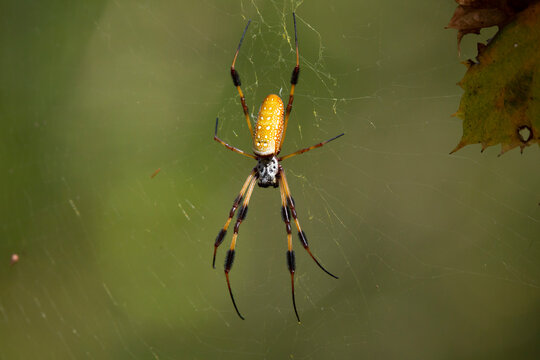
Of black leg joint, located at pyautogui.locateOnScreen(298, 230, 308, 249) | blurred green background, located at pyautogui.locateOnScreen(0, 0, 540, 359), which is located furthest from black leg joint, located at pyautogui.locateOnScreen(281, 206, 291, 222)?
blurred green background, located at pyautogui.locateOnScreen(0, 0, 540, 359)

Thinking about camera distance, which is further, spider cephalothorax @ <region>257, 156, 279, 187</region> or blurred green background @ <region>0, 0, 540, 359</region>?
blurred green background @ <region>0, 0, 540, 359</region>

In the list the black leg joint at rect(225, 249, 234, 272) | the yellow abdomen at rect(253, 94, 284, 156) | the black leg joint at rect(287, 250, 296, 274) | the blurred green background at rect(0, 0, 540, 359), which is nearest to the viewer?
the yellow abdomen at rect(253, 94, 284, 156)

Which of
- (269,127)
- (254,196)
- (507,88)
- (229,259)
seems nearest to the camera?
(507,88)

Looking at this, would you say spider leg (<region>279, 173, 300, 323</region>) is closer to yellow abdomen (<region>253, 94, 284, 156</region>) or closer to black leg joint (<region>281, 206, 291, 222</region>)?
black leg joint (<region>281, 206, 291, 222</region>)

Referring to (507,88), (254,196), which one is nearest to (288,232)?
(254,196)

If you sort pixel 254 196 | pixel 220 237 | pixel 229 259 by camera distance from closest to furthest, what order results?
1. pixel 229 259
2. pixel 220 237
3. pixel 254 196

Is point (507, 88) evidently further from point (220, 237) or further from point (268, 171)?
point (220, 237)
